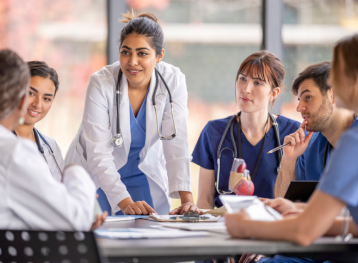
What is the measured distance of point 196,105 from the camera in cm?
318

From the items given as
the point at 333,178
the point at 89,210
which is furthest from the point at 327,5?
the point at 89,210

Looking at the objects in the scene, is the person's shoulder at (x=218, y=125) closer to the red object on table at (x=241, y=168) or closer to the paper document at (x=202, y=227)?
the red object on table at (x=241, y=168)

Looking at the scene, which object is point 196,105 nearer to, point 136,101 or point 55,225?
point 136,101

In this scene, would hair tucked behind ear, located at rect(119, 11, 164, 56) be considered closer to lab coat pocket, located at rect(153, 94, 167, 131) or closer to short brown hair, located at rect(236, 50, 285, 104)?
lab coat pocket, located at rect(153, 94, 167, 131)

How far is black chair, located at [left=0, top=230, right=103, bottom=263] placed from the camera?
2.81 feet

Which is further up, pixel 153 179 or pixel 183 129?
pixel 183 129

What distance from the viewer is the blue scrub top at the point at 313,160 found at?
184 centimetres

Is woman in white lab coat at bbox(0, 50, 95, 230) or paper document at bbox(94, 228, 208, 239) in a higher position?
woman in white lab coat at bbox(0, 50, 95, 230)

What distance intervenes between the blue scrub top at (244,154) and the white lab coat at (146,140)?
0.36ft

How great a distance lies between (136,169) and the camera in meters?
2.19

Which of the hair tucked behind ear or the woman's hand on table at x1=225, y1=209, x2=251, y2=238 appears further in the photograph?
the hair tucked behind ear

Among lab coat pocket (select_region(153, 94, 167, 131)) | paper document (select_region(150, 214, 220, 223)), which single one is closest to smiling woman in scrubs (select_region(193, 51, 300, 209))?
lab coat pocket (select_region(153, 94, 167, 131))

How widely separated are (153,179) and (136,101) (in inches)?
16.9

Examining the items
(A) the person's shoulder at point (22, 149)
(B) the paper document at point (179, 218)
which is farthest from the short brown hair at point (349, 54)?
(A) the person's shoulder at point (22, 149)
